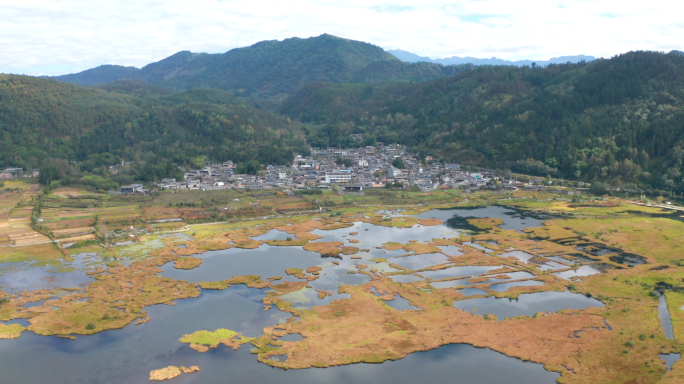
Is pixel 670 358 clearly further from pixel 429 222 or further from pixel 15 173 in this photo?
pixel 15 173

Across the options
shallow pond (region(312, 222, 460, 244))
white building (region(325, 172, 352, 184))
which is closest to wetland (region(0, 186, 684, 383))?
shallow pond (region(312, 222, 460, 244))

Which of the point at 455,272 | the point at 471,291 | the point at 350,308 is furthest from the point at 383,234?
the point at 350,308

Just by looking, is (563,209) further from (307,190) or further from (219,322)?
(219,322)

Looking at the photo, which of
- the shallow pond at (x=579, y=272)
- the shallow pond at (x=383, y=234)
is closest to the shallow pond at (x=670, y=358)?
the shallow pond at (x=579, y=272)

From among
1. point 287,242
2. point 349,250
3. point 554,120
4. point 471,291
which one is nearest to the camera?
point 471,291

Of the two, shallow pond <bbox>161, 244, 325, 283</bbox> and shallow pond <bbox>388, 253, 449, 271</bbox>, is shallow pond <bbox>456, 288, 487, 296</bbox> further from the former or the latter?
shallow pond <bbox>161, 244, 325, 283</bbox>

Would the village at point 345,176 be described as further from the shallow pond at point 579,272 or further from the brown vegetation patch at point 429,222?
the shallow pond at point 579,272
